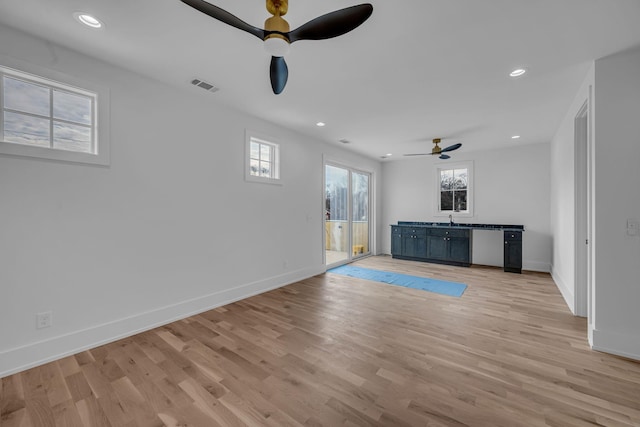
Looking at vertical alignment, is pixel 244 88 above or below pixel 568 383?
above

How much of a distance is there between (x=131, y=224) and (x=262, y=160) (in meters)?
2.07

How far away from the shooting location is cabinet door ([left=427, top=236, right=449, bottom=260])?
6055 millimetres

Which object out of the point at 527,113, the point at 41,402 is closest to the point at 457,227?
the point at 527,113

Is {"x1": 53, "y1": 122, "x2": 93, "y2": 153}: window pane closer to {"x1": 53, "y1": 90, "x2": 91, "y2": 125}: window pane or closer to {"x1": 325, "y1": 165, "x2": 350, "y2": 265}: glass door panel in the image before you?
{"x1": 53, "y1": 90, "x2": 91, "y2": 125}: window pane

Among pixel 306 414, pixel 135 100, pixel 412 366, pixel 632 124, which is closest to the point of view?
pixel 306 414

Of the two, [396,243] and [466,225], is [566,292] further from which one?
[396,243]

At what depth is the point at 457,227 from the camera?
Result: 5961 millimetres

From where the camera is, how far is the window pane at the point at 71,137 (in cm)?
237

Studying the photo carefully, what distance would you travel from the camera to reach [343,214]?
20.3 ft

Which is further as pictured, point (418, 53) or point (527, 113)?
point (527, 113)

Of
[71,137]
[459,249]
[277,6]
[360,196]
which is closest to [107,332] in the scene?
[71,137]

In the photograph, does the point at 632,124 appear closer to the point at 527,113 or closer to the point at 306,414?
the point at 527,113

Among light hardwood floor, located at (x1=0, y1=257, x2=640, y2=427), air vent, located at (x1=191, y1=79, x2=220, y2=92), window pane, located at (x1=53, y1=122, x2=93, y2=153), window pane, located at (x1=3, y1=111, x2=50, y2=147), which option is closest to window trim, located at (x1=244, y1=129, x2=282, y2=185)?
air vent, located at (x1=191, y1=79, x2=220, y2=92)

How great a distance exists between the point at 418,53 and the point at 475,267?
509 cm
